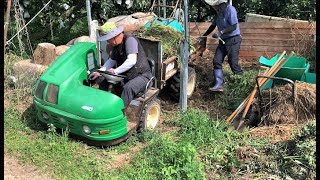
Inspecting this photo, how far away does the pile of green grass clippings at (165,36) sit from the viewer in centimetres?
616

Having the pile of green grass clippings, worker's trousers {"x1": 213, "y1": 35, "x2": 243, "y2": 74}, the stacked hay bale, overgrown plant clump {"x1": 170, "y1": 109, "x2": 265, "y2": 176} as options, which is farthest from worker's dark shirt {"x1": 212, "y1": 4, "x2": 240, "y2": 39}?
the stacked hay bale

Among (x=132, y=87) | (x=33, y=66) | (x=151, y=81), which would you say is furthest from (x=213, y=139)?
(x=33, y=66)

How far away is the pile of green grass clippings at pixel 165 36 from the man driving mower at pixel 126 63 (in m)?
0.78

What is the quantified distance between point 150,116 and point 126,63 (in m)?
0.92

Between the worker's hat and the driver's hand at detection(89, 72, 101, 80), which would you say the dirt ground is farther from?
the worker's hat

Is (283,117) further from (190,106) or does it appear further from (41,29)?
(41,29)

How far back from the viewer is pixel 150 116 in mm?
5711

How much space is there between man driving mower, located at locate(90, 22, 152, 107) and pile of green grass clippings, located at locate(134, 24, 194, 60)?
0.78 metres

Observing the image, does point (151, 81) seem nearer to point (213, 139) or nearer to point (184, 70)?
point (184, 70)

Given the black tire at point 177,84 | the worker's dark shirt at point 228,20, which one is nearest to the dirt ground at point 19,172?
the black tire at point 177,84

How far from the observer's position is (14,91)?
231 inches

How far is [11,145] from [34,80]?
1.48 m

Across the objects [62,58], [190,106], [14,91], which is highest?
[62,58]

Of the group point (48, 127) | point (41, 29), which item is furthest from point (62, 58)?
point (41, 29)
